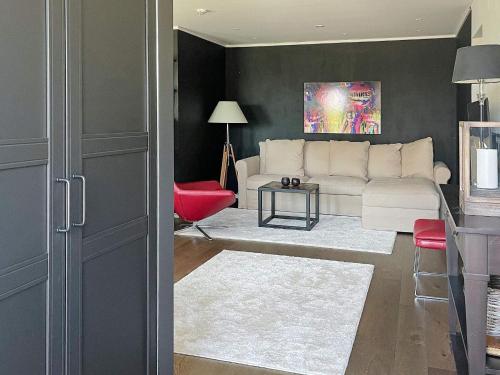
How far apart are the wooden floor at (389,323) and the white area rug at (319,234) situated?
0.21 m

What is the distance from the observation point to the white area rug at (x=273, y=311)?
2738 millimetres

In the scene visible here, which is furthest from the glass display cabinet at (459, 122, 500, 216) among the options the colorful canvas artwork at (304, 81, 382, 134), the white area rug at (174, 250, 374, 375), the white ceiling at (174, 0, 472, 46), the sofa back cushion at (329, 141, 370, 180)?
the colorful canvas artwork at (304, 81, 382, 134)

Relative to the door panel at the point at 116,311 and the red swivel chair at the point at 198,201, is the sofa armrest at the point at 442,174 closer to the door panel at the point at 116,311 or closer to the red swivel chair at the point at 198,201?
the red swivel chair at the point at 198,201

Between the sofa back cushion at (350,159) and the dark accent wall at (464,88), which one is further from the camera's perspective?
the sofa back cushion at (350,159)

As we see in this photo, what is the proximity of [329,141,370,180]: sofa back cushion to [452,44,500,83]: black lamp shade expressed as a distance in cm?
389

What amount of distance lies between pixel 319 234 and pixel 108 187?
4.14 m

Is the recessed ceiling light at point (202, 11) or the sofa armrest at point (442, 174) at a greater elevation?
the recessed ceiling light at point (202, 11)

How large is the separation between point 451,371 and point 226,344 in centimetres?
116

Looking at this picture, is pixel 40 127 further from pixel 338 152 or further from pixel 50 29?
pixel 338 152

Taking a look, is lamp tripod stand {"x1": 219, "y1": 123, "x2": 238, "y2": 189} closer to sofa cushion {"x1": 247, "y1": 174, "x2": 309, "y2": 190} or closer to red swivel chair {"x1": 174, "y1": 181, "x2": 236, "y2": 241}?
sofa cushion {"x1": 247, "y1": 174, "x2": 309, "y2": 190}

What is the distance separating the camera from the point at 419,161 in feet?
22.6

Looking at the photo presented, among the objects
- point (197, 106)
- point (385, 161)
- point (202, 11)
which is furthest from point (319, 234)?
point (197, 106)

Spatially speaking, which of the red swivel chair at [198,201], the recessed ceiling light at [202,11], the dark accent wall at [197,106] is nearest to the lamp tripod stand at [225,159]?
the dark accent wall at [197,106]

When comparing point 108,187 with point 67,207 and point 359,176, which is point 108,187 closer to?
point 67,207
